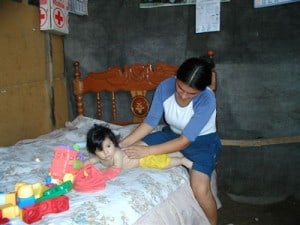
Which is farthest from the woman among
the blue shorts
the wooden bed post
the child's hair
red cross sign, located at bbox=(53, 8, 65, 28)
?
red cross sign, located at bbox=(53, 8, 65, 28)

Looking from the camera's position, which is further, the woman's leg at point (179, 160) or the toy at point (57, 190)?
the woman's leg at point (179, 160)

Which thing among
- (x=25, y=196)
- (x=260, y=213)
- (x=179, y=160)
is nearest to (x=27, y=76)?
(x=179, y=160)

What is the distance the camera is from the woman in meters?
1.49

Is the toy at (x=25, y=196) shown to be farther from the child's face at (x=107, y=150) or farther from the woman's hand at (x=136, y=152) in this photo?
the woman's hand at (x=136, y=152)

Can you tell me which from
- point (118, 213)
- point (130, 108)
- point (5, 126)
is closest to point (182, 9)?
point (130, 108)

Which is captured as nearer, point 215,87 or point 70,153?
point 70,153

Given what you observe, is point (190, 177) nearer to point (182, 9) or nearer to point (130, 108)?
point (130, 108)

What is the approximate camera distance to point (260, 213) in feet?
7.27

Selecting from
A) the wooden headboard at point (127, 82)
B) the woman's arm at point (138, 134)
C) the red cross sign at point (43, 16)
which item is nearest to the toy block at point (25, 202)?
the woman's arm at point (138, 134)

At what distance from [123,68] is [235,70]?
809 mm

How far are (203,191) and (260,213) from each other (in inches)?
32.6

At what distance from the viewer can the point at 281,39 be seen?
2.19 m

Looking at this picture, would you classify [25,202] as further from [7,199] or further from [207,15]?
[207,15]

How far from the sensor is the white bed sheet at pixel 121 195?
106 centimetres
